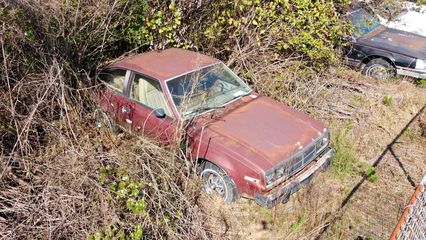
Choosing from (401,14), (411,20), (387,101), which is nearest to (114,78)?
(387,101)

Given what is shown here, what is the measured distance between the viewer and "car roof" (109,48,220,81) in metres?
5.14

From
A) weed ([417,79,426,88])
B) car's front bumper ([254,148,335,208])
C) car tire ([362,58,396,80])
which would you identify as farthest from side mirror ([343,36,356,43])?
car's front bumper ([254,148,335,208])

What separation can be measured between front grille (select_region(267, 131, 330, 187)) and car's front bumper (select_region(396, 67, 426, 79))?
158 inches

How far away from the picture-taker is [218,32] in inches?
278

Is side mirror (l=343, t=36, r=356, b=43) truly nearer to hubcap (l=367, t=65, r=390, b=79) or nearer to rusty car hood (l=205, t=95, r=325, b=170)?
hubcap (l=367, t=65, r=390, b=79)

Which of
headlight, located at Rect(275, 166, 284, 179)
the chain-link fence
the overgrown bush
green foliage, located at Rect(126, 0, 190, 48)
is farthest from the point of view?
green foliage, located at Rect(126, 0, 190, 48)

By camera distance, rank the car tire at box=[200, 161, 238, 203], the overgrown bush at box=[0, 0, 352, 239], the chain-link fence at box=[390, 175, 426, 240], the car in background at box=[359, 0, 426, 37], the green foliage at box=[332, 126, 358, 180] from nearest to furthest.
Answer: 1. the chain-link fence at box=[390, 175, 426, 240]
2. the overgrown bush at box=[0, 0, 352, 239]
3. the car tire at box=[200, 161, 238, 203]
4. the green foliage at box=[332, 126, 358, 180]
5. the car in background at box=[359, 0, 426, 37]

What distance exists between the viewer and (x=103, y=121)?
211 inches

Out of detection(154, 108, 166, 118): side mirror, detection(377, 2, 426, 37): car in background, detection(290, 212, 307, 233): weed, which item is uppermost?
detection(377, 2, 426, 37): car in background

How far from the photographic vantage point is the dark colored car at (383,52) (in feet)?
26.0

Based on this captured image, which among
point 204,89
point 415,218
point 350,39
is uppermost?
point 350,39

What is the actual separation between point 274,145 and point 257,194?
0.62 m

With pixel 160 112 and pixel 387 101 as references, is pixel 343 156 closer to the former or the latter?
pixel 387 101

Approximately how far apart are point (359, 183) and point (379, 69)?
389 centimetres
